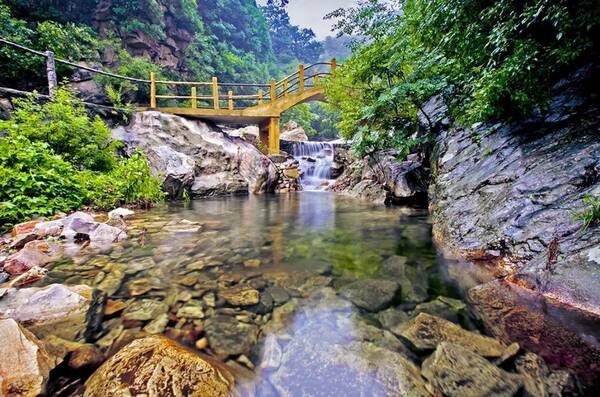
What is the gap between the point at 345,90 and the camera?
7516 mm

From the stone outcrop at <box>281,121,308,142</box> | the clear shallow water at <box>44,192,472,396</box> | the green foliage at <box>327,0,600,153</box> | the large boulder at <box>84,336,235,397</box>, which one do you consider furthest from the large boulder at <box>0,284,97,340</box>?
the stone outcrop at <box>281,121,308,142</box>

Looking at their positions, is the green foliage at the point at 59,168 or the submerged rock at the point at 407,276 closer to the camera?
the submerged rock at the point at 407,276

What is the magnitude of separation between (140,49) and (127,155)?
11.1 metres

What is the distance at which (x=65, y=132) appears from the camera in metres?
5.17

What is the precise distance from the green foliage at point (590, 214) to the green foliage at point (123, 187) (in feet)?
20.9

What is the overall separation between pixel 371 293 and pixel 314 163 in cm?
1236

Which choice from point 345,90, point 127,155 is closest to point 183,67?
point 127,155

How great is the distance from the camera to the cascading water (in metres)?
12.8

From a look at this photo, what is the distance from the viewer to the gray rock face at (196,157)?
330 inches

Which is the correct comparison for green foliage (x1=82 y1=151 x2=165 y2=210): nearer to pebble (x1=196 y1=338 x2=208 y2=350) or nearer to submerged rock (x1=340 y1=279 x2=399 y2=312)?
pebble (x1=196 y1=338 x2=208 y2=350)

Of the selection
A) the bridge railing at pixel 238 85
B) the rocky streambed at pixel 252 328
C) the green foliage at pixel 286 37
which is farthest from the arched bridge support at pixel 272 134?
the green foliage at pixel 286 37

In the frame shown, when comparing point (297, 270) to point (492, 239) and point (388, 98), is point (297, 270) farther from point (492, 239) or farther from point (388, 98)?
point (388, 98)

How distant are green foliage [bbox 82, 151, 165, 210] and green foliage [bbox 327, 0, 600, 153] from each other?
4.85 meters

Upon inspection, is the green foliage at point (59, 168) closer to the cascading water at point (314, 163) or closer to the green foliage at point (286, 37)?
the cascading water at point (314, 163)
